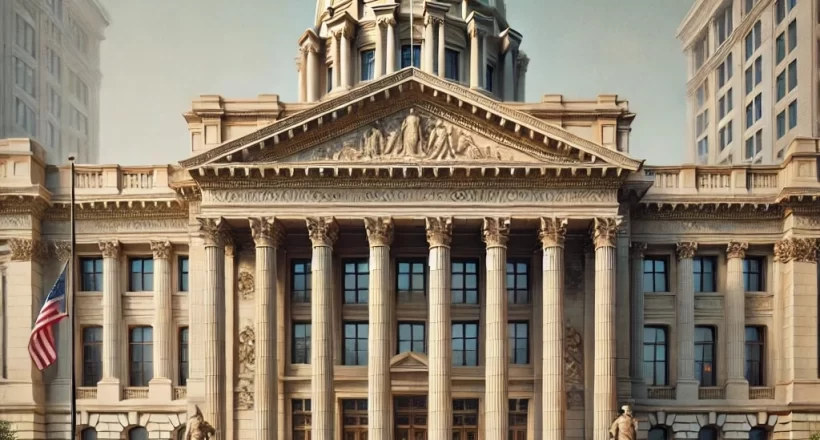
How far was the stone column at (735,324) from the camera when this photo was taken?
5291 cm

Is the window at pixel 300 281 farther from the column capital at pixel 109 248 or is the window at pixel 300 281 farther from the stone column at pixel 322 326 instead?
the column capital at pixel 109 248

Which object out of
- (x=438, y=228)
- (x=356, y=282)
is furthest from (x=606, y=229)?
(x=356, y=282)

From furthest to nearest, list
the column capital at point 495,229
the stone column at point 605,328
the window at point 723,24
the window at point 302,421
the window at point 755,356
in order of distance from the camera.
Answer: the window at point 723,24, the window at point 755,356, the window at point 302,421, the column capital at point 495,229, the stone column at point 605,328

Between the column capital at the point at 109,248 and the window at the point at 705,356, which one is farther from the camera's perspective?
the window at the point at 705,356

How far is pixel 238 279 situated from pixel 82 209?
812cm

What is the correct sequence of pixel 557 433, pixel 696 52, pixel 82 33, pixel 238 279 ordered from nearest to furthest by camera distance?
pixel 557 433, pixel 238 279, pixel 82 33, pixel 696 52

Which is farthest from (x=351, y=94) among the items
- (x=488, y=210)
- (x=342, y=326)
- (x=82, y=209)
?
(x=82, y=209)

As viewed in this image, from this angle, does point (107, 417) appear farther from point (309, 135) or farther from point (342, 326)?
point (309, 135)

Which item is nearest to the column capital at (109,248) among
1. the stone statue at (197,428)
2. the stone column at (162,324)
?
the stone column at (162,324)

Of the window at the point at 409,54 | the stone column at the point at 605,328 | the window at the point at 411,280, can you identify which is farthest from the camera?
the window at the point at 409,54

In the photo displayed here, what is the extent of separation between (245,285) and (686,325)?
789 inches

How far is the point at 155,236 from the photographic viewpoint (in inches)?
2115

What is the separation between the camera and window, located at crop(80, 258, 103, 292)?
179 feet

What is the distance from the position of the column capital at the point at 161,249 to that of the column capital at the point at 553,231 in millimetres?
17264
